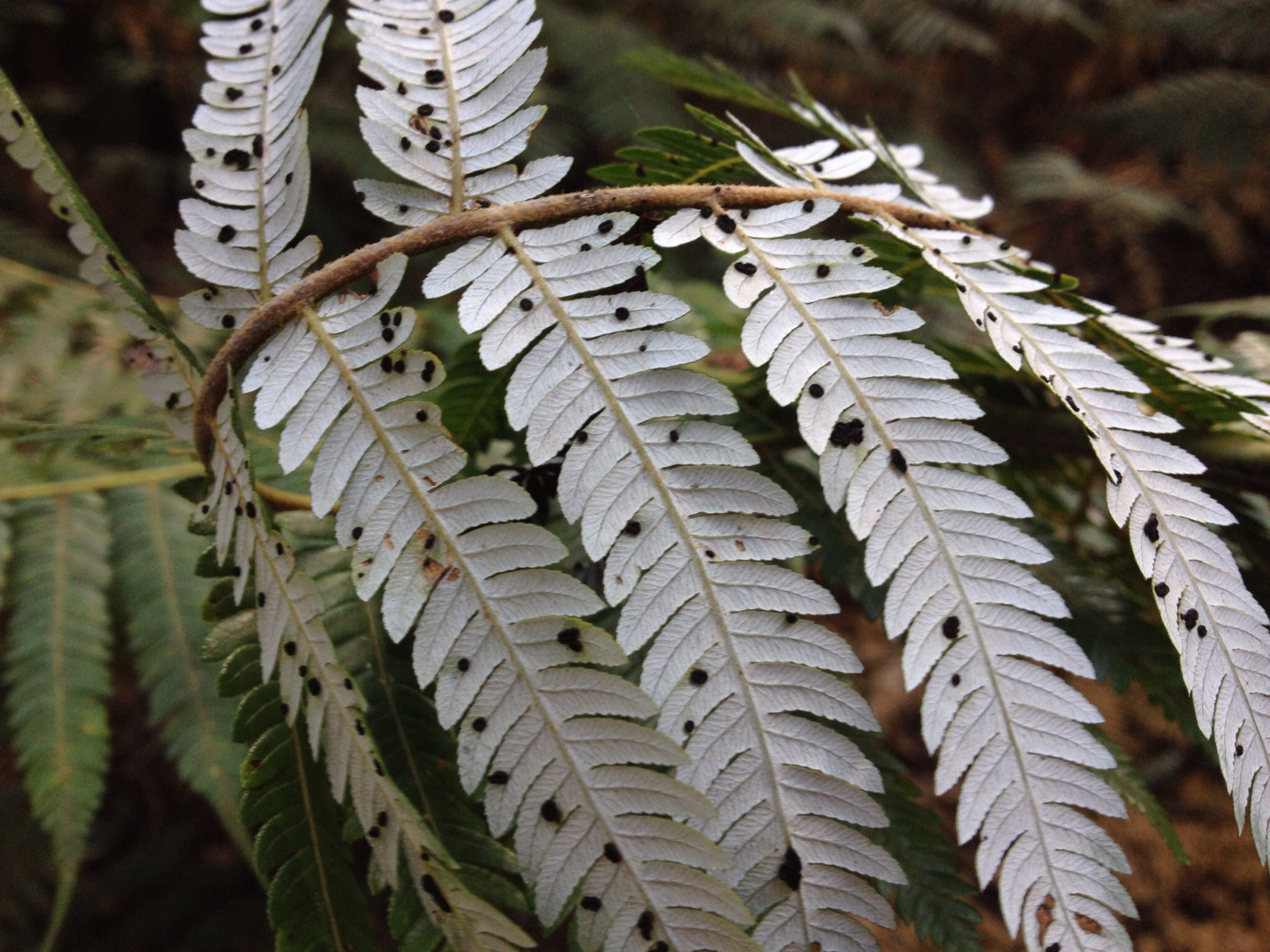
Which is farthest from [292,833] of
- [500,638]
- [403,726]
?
[500,638]

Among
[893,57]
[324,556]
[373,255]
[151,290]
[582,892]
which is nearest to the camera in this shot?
[582,892]

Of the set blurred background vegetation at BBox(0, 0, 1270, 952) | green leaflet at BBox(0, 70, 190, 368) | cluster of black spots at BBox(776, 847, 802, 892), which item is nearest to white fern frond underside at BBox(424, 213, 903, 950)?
cluster of black spots at BBox(776, 847, 802, 892)

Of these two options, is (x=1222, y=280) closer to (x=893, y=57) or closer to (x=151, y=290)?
(x=893, y=57)

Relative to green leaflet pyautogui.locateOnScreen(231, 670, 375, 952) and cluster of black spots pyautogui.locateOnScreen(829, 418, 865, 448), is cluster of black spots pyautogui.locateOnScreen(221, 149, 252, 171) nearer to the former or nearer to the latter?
green leaflet pyautogui.locateOnScreen(231, 670, 375, 952)

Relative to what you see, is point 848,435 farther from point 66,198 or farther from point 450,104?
point 66,198

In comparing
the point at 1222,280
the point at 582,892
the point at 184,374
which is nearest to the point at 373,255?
the point at 184,374

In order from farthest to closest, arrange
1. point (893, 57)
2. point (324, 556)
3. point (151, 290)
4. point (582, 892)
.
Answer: point (893, 57) < point (151, 290) < point (324, 556) < point (582, 892)

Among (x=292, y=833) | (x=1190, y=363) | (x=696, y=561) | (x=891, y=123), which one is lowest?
(x=292, y=833)
